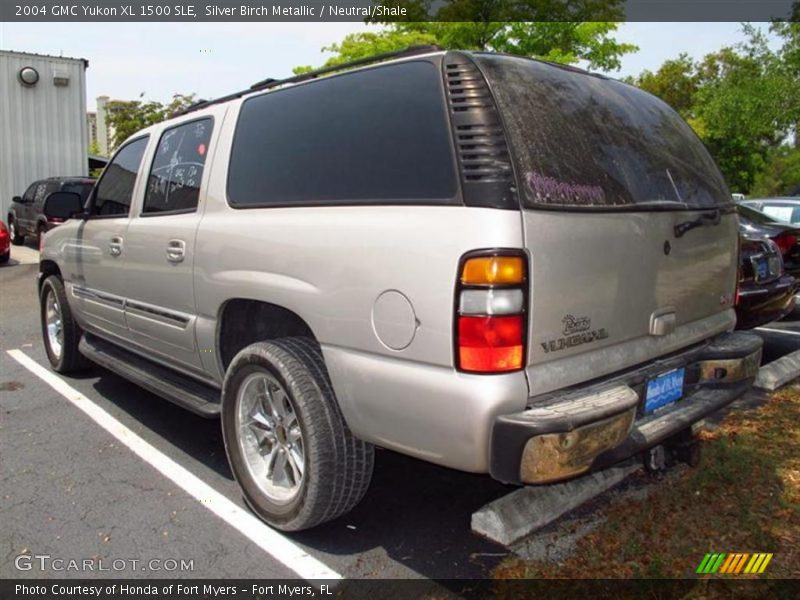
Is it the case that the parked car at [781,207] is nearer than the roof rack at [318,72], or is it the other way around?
the roof rack at [318,72]

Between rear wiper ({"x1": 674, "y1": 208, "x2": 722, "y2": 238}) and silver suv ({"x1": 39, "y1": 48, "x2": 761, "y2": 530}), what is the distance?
12 mm

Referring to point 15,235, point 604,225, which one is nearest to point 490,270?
point 604,225

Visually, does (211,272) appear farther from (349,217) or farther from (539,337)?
(539,337)

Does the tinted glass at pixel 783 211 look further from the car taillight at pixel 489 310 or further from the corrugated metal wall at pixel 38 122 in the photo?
the corrugated metal wall at pixel 38 122

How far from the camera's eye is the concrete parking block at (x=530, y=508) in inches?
97.8

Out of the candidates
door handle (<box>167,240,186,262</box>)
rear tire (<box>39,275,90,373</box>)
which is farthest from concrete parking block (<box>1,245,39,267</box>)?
door handle (<box>167,240,186,262</box>)


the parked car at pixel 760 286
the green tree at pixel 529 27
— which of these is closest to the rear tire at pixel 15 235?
the green tree at pixel 529 27

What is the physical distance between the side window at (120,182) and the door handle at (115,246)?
178mm

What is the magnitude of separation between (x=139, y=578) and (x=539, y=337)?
192 centimetres

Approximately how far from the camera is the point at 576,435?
2.23m

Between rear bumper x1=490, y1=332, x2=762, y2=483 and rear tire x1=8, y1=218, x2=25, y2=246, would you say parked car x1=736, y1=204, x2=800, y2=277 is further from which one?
rear tire x1=8, y1=218, x2=25, y2=246

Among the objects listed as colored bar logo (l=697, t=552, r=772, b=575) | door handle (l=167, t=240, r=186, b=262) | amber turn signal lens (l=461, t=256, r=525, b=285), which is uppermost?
amber turn signal lens (l=461, t=256, r=525, b=285)

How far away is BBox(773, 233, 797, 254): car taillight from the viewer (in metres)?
7.27

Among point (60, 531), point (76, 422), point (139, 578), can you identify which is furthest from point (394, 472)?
point (76, 422)
